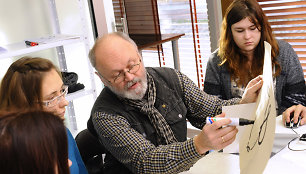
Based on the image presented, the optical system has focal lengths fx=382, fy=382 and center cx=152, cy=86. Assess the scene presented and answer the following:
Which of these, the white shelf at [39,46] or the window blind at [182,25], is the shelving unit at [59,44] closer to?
the white shelf at [39,46]

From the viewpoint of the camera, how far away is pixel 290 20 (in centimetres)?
274

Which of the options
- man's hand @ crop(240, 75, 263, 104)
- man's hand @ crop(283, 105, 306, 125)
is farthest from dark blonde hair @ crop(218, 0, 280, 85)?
man's hand @ crop(240, 75, 263, 104)

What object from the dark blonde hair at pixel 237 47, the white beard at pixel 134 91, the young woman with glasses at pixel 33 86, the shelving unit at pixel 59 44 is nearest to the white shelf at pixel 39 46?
the shelving unit at pixel 59 44

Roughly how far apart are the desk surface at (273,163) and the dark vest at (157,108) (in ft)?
0.80

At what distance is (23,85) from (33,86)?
4 centimetres

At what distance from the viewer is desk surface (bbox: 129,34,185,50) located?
3144mm

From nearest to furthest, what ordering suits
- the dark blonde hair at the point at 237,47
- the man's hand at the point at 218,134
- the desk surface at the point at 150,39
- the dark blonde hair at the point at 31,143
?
the dark blonde hair at the point at 31,143 → the man's hand at the point at 218,134 → the dark blonde hair at the point at 237,47 → the desk surface at the point at 150,39

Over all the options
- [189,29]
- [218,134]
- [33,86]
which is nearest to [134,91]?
[33,86]

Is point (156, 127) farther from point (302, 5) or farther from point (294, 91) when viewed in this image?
point (302, 5)

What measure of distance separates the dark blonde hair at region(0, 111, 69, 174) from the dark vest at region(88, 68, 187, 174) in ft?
2.43

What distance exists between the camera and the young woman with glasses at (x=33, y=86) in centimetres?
142

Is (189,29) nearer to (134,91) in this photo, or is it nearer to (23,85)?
(134,91)

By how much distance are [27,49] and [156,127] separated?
3.21 feet

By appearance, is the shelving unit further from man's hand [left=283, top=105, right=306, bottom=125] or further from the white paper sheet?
the white paper sheet
